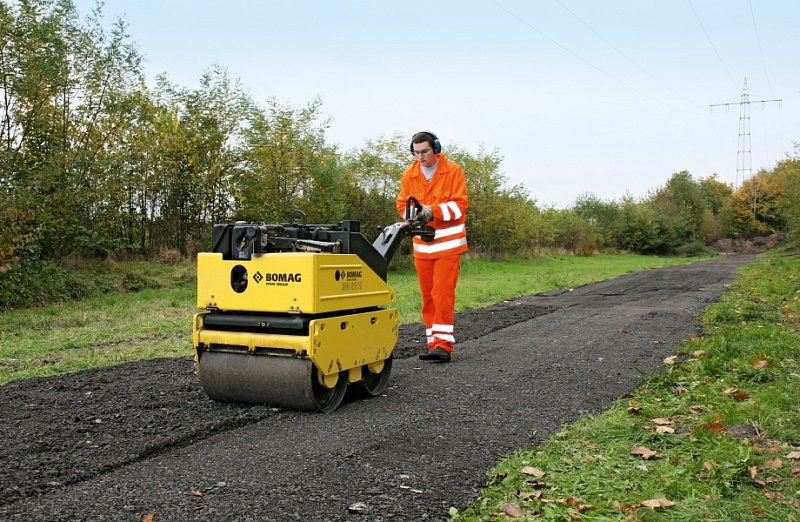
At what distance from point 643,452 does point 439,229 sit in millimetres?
3326

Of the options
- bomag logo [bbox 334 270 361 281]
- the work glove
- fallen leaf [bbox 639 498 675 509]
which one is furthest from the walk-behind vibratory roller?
fallen leaf [bbox 639 498 675 509]

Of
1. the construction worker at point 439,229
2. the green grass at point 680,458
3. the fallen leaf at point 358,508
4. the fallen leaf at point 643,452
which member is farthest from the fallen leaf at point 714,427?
the construction worker at point 439,229

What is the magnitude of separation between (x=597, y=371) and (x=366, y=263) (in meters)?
2.43

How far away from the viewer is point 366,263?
5.28m

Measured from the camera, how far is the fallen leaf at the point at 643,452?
3830mm

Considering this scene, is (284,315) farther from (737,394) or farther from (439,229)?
(737,394)

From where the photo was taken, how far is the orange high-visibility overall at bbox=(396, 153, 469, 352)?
6.72 metres

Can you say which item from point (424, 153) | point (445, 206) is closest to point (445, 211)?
point (445, 206)

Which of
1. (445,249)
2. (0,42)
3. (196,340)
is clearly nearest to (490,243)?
(0,42)

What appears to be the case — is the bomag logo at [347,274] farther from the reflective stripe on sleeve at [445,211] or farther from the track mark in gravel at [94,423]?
the reflective stripe on sleeve at [445,211]

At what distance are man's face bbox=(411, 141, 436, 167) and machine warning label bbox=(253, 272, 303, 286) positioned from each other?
2.60 metres

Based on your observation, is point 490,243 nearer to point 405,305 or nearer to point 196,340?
point 405,305

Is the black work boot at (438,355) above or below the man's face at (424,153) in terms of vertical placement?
below

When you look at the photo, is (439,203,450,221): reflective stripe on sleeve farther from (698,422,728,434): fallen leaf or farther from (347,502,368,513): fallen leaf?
(347,502,368,513): fallen leaf
